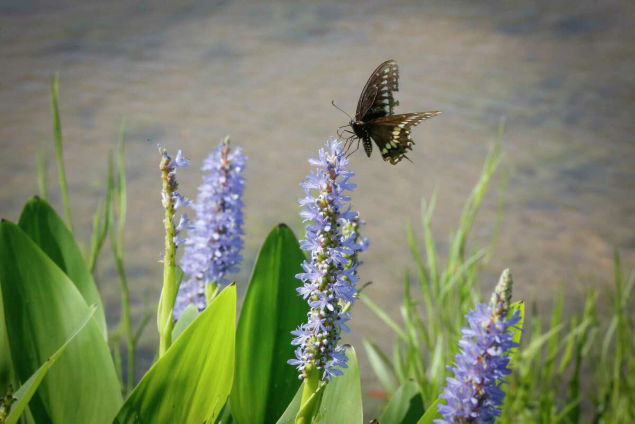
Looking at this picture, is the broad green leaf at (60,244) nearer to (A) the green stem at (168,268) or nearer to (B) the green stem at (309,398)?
(A) the green stem at (168,268)

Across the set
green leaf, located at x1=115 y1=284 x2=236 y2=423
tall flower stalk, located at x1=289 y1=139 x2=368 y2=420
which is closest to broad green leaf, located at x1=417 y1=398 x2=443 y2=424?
tall flower stalk, located at x1=289 y1=139 x2=368 y2=420

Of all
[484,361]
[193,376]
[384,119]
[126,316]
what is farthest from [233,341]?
[126,316]

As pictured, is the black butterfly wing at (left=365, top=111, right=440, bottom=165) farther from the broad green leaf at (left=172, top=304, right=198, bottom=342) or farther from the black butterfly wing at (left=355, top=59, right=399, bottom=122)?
the broad green leaf at (left=172, top=304, right=198, bottom=342)

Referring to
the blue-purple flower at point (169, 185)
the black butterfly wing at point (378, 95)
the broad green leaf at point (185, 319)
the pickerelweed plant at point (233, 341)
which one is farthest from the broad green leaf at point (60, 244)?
the black butterfly wing at point (378, 95)

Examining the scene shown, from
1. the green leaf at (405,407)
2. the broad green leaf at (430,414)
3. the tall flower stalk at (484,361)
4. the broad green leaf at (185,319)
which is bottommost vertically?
the green leaf at (405,407)

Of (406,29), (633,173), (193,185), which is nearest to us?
(193,185)

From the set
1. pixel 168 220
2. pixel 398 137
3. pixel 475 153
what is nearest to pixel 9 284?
pixel 168 220

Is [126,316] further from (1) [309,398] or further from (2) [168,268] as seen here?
(1) [309,398]

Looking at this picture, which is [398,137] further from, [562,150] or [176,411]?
[562,150]
